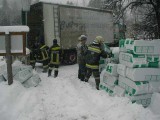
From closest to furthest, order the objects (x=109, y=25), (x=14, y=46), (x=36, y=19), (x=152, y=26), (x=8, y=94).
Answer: (x=8, y=94)
(x=14, y=46)
(x=152, y=26)
(x=36, y=19)
(x=109, y=25)

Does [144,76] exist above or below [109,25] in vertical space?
below

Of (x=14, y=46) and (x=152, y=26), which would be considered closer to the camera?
(x=14, y=46)

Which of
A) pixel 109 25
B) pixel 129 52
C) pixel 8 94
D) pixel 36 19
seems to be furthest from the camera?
pixel 109 25

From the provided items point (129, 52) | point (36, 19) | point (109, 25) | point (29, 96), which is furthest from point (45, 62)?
point (109, 25)

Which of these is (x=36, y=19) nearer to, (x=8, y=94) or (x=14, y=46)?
(x=14, y=46)

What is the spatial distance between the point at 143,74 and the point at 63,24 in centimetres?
907

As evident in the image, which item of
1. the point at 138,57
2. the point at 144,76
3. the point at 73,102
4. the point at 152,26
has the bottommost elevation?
the point at 73,102

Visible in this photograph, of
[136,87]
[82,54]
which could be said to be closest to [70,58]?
[82,54]

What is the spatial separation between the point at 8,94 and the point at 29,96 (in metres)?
0.74

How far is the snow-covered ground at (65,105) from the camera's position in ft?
21.4

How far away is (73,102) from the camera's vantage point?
7.74 m

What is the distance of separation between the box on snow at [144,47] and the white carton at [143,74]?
48 centimetres

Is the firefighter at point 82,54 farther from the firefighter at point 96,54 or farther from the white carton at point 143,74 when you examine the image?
the white carton at point 143,74

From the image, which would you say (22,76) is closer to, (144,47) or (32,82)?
(32,82)
